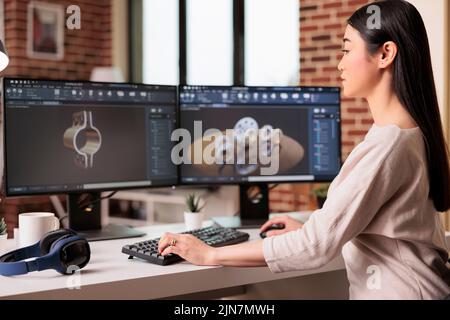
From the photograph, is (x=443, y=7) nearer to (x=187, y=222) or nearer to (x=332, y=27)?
(x=187, y=222)

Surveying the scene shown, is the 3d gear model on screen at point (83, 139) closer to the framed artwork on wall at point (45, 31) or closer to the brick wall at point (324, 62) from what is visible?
the brick wall at point (324, 62)

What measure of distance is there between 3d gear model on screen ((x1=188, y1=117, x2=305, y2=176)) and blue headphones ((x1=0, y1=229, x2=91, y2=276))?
28.4 inches

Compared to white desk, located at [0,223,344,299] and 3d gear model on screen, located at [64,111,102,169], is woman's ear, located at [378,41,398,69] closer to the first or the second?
white desk, located at [0,223,344,299]

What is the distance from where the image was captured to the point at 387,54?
141cm

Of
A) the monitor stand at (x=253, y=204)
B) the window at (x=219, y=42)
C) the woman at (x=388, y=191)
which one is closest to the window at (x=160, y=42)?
the window at (x=219, y=42)

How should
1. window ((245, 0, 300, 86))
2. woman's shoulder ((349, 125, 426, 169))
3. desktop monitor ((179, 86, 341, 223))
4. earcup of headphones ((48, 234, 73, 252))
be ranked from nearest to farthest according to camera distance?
woman's shoulder ((349, 125, 426, 169)) < earcup of headphones ((48, 234, 73, 252)) < desktop monitor ((179, 86, 341, 223)) < window ((245, 0, 300, 86))

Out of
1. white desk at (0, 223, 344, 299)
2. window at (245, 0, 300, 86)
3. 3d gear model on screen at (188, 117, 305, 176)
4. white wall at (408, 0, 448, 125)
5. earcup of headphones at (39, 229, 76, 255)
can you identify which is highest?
window at (245, 0, 300, 86)

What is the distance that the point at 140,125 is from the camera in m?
2.02

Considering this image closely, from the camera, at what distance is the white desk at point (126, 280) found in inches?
51.4

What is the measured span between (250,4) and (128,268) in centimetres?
343

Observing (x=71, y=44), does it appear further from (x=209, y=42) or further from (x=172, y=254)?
(x=172, y=254)

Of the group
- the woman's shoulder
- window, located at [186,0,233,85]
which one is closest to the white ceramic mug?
the woman's shoulder

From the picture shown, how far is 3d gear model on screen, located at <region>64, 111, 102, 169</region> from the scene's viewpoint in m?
1.88
